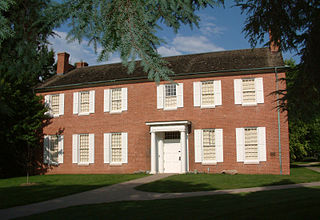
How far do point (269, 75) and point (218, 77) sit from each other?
289 centimetres

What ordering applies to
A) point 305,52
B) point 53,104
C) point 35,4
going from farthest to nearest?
point 53,104
point 305,52
point 35,4

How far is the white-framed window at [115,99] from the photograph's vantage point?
66.4ft

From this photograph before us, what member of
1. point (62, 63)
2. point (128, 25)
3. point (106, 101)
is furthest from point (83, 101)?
point (128, 25)

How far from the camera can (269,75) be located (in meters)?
17.8

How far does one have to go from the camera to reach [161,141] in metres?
19.2

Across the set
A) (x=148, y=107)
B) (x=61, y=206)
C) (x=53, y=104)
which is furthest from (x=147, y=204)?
(x=53, y=104)

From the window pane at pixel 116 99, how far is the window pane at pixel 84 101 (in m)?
1.97

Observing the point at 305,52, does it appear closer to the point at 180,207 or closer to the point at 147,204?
the point at 180,207

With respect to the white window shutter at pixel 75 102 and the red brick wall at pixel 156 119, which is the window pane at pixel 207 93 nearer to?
the red brick wall at pixel 156 119

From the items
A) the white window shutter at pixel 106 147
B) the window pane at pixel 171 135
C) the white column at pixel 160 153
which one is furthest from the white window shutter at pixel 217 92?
the white window shutter at pixel 106 147

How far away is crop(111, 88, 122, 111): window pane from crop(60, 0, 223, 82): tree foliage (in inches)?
625

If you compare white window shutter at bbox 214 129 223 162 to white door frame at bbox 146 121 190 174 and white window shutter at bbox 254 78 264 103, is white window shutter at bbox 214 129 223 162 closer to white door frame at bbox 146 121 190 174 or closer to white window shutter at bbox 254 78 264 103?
white door frame at bbox 146 121 190 174

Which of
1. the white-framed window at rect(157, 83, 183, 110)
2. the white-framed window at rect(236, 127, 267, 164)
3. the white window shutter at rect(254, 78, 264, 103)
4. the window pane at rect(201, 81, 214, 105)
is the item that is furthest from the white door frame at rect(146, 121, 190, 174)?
the white window shutter at rect(254, 78, 264, 103)

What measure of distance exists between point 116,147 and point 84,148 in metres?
2.40
